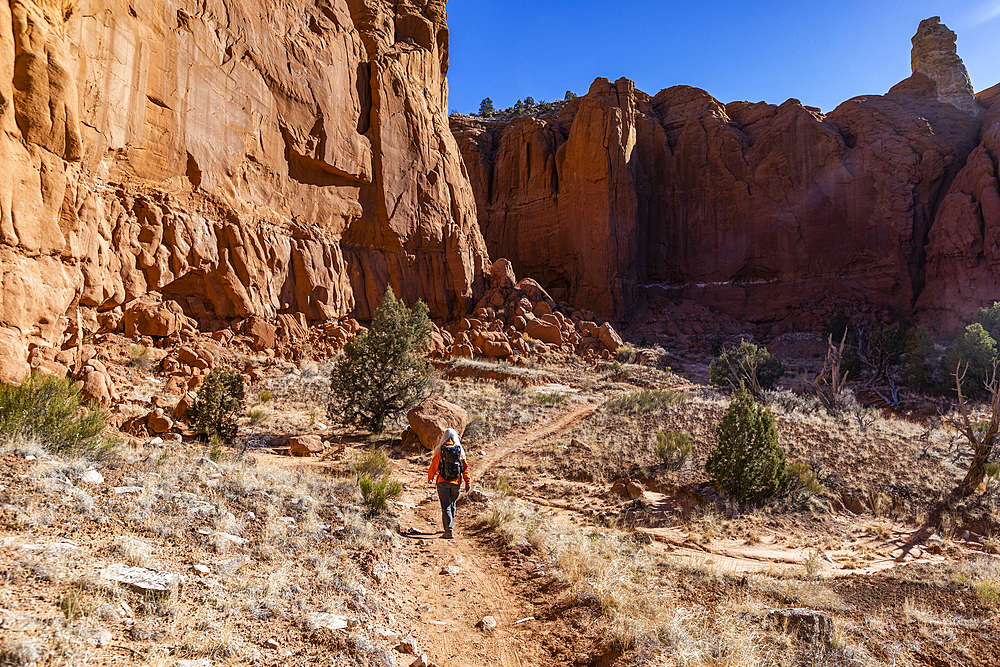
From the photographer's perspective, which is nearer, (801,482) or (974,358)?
(801,482)

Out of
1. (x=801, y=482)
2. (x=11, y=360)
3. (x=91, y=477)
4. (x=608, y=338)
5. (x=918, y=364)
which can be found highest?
(x=608, y=338)

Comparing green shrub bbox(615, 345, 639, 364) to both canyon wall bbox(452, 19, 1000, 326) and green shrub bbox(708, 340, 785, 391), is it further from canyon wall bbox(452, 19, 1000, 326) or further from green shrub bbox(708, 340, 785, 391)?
canyon wall bbox(452, 19, 1000, 326)

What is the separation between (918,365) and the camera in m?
25.5

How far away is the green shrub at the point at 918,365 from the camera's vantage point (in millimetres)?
25266

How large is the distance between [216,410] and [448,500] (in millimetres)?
7200

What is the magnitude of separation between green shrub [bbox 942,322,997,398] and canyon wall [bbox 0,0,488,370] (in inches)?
987

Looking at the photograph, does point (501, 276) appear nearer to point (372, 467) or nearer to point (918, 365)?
point (918, 365)

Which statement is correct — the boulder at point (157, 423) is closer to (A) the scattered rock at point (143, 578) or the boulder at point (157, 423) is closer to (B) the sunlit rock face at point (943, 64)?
(A) the scattered rock at point (143, 578)

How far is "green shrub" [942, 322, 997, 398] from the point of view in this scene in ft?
76.4

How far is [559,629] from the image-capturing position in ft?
15.8

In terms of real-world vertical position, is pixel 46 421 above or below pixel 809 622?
above

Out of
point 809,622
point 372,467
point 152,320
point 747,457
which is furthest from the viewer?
point 152,320

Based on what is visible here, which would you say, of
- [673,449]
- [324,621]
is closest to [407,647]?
[324,621]

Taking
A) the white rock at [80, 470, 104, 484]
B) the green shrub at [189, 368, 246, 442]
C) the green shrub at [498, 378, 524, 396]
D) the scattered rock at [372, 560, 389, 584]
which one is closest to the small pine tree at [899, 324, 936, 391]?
the green shrub at [498, 378, 524, 396]
